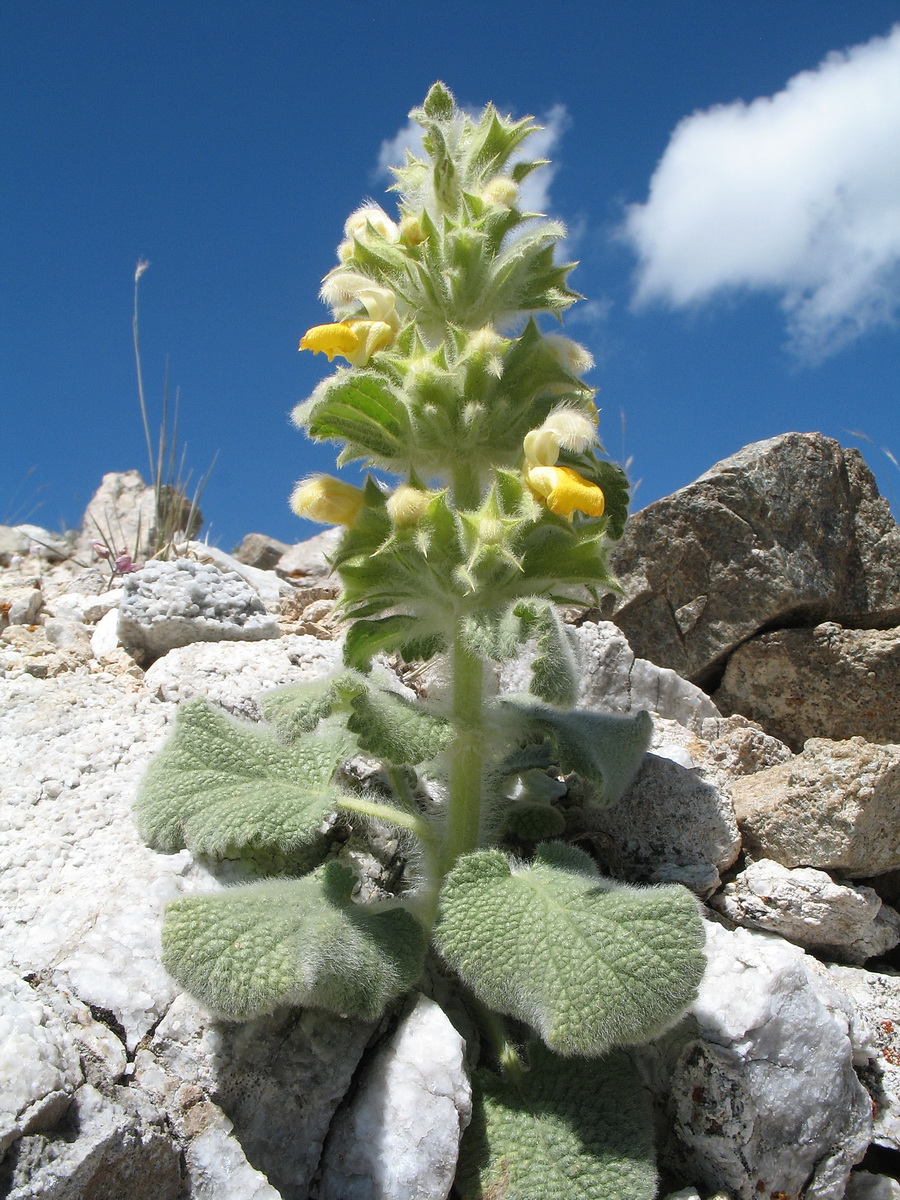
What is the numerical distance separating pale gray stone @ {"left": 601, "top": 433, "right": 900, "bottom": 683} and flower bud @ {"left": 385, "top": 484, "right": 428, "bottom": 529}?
2.39 m

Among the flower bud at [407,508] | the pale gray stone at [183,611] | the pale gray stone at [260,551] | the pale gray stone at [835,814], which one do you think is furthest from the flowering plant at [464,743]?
the pale gray stone at [260,551]

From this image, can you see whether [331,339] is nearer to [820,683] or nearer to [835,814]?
[835,814]

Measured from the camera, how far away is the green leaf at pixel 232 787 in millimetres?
2559

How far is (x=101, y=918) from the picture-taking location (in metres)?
2.39

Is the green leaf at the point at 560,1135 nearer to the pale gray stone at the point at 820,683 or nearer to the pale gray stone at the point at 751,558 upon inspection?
the pale gray stone at the point at 820,683

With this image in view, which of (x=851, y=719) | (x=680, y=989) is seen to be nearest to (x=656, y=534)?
(x=851, y=719)

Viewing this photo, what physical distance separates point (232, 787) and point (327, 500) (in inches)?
37.0

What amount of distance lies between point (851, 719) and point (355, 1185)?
3167 mm

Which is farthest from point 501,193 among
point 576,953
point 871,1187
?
point 871,1187

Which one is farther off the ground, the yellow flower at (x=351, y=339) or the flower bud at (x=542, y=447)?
the yellow flower at (x=351, y=339)

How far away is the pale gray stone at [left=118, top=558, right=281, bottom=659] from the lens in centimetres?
395

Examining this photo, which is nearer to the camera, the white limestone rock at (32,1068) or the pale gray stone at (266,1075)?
the white limestone rock at (32,1068)

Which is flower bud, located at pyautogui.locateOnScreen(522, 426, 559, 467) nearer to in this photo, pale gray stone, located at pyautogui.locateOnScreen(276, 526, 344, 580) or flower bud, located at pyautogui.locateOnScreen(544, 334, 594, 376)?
flower bud, located at pyautogui.locateOnScreen(544, 334, 594, 376)

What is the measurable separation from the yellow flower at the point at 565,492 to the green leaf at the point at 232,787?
1.06m
